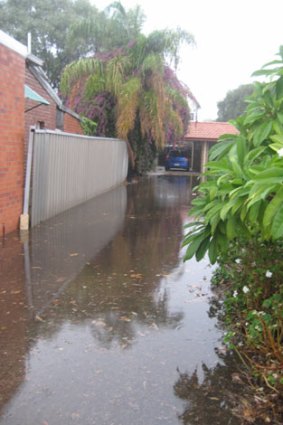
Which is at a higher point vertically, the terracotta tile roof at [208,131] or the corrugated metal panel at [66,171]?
the terracotta tile roof at [208,131]

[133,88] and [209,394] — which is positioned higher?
[133,88]

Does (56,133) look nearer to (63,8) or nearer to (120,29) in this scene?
(120,29)

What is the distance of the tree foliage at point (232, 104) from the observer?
49344 mm

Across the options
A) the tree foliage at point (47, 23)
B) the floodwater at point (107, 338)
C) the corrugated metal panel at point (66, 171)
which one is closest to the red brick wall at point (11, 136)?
the corrugated metal panel at point (66, 171)

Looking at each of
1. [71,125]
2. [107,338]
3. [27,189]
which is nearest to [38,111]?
[71,125]

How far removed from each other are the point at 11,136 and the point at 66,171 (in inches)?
122

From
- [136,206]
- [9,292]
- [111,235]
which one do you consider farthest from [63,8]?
[9,292]

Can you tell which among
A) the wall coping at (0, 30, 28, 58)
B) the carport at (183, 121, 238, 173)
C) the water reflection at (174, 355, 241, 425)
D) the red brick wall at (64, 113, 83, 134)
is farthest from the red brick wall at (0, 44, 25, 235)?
the carport at (183, 121, 238, 173)

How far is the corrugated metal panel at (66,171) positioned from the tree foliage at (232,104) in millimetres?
34590

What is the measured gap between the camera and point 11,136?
27.3ft

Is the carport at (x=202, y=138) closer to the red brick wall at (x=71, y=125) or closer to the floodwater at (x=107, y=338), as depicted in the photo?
the red brick wall at (x=71, y=125)

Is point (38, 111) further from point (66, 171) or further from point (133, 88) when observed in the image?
point (133, 88)

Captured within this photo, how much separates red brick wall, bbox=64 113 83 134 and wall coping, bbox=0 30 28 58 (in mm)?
8569

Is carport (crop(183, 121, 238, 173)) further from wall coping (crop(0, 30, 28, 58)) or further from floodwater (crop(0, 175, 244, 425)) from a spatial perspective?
floodwater (crop(0, 175, 244, 425))
